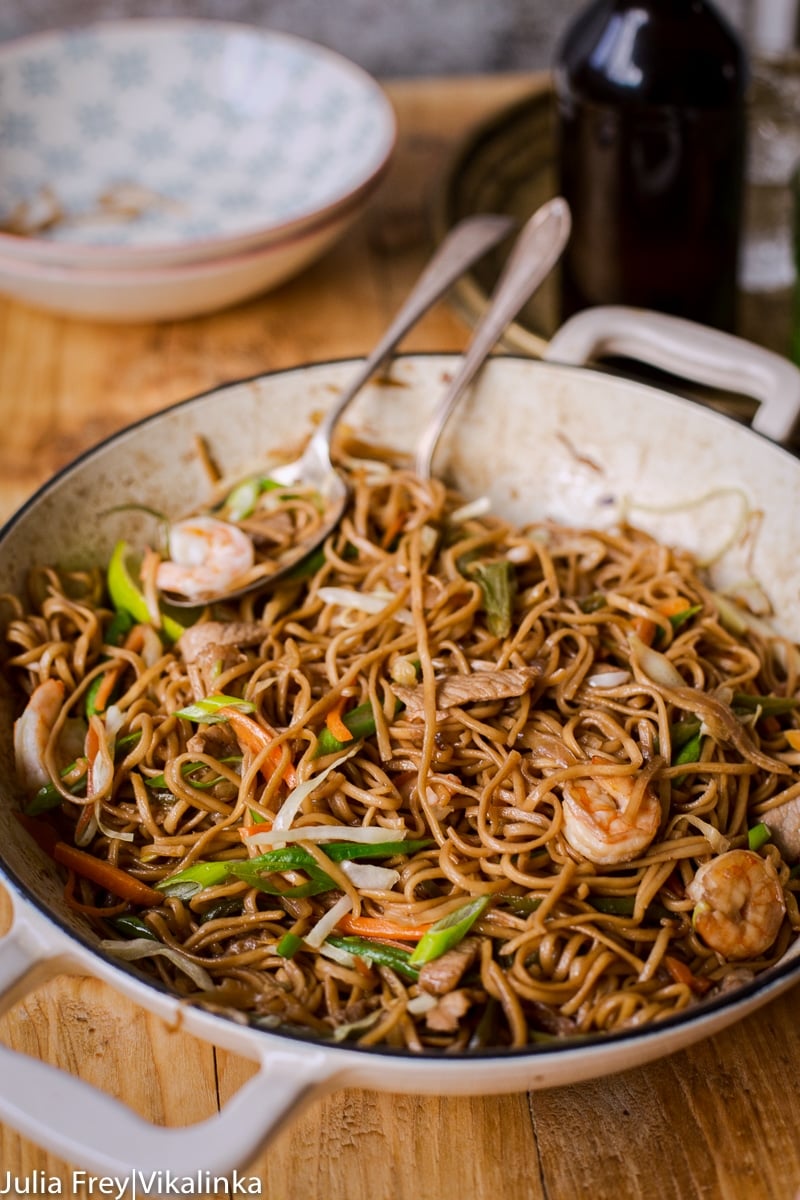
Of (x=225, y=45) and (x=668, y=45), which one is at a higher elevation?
(x=668, y=45)

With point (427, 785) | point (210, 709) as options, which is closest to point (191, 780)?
point (210, 709)

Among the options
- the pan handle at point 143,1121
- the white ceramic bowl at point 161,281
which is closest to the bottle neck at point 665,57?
the white ceramic bowl at point 161,281

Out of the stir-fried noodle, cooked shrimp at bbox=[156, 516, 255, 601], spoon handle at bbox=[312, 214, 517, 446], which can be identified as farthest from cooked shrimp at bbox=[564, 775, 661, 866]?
spoon handle at bbox=[312, 214, 517, 446]

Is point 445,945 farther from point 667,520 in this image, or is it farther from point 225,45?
point 225,45

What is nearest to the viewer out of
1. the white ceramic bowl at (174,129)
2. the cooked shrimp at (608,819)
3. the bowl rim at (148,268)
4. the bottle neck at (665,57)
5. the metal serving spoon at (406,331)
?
the cooked shrimp at (608,819)

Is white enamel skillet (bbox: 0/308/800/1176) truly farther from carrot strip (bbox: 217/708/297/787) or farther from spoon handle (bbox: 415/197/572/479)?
carrot strip (bbox: 217/708/297/787)

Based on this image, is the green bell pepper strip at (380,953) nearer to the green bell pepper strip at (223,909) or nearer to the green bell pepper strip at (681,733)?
the green bell pepper strip at (223,909)

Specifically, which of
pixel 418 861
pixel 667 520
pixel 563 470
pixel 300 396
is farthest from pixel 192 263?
pixel 418 861
